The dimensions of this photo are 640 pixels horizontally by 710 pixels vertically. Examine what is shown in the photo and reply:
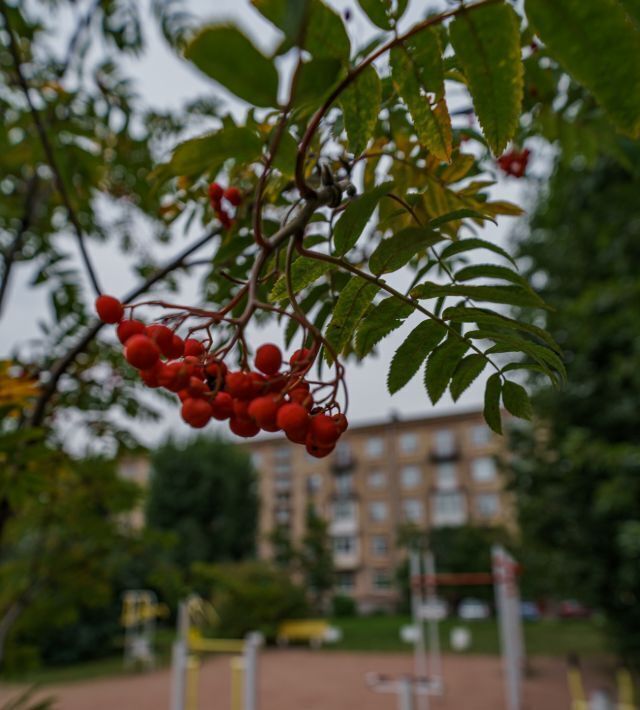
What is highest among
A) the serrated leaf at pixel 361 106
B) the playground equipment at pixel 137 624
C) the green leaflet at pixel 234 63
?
the serrated leaf at pixel 361 106

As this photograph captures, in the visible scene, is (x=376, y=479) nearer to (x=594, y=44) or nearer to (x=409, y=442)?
(x=409, y=442)

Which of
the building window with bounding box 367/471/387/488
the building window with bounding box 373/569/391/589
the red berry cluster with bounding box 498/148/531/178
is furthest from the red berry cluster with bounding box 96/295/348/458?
the building window with bounding box 373/569/391/589

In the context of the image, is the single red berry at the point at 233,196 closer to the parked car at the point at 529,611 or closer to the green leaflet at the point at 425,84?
the green leaflet at the point at 425,84

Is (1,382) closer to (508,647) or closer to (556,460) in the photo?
(508,647)

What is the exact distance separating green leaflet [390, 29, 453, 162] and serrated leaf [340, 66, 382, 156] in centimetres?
3

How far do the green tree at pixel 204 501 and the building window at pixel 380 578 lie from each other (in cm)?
1142

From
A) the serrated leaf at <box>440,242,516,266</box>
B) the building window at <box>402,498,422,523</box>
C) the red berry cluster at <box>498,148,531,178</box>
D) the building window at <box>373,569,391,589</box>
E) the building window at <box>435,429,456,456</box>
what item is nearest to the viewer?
the serrated leaf at <box>440,242,516,266</box>

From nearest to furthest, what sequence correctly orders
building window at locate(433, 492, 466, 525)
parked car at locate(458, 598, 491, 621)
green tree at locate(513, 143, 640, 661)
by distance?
green tree at locate(513, 143, 640, 661)
parked car at locate(458, 598, 491, 621)
building window at locate(433, 492, 466, 525)

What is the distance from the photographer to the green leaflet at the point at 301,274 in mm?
687

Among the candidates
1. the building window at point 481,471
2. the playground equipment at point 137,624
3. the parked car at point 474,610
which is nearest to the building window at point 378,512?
the building window at point 481,471

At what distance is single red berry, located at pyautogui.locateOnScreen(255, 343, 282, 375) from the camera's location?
621 mm

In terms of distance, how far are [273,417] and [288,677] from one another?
43.2 ft

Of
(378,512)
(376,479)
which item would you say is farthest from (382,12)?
(378,512)

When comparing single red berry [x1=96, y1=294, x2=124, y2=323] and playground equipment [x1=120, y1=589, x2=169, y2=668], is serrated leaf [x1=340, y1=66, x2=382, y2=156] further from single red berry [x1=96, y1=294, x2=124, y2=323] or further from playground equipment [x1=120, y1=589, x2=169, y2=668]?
playground equipment [x1=120, y1=589, x2=169, y2=668]
